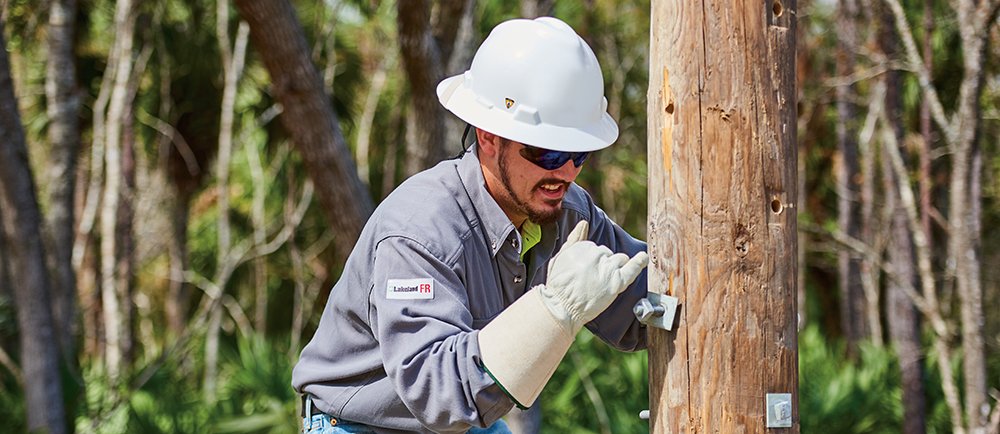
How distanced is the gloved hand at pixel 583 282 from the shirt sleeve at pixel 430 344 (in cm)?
21

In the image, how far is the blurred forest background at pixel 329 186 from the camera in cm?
590

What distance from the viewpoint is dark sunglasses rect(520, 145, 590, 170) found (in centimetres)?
275

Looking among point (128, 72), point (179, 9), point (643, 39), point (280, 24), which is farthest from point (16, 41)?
point (643, 39)

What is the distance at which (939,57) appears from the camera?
34.1 ft

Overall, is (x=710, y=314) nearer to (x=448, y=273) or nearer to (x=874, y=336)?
(x=448, y=273)

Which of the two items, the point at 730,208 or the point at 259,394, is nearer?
the point at 730,208

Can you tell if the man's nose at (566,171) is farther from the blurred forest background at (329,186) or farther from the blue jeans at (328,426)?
the blurred forest background at (329,186)

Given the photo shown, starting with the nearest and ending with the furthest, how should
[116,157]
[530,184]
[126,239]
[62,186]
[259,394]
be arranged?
1. [530,184]
2. [62,186]
3. [259,394]
4. [116,157]
5. [126,239]

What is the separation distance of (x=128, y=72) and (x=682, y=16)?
8539mm

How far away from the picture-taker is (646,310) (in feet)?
8.84

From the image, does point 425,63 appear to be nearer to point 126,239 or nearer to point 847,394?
point 847,394

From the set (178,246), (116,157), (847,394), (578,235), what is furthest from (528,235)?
(178,246)

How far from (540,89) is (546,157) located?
0.16 m

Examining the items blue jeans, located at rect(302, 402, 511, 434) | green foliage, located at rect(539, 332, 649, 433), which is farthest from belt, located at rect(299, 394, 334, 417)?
green foliage, located at rect(539, 332, 649, 433)
